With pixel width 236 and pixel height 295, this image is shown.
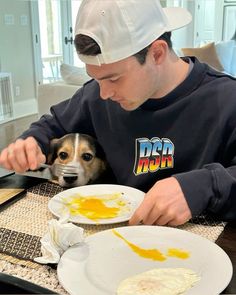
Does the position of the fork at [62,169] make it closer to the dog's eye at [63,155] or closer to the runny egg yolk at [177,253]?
the dog's eye at [63,155]

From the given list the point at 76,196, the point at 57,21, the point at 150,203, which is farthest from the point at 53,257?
the point at 57,21

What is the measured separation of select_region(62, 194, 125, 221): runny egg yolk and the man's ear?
352 millimetres

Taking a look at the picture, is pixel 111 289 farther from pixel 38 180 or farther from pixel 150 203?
pixel 38 180

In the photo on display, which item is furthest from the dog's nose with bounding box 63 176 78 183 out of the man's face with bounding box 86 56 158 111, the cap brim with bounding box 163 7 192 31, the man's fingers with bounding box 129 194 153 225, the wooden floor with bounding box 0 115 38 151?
the wooden floor with bounding box 0 115 38 151

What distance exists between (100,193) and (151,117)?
10.2 inches

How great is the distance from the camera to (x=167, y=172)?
111 cm

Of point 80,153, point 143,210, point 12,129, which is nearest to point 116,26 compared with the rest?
point 143,210

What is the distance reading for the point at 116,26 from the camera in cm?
89

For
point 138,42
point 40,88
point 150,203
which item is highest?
point 138,42

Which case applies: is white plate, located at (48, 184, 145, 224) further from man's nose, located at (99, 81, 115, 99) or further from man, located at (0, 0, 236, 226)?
man's nose, located at (99, 81, 115, 99)

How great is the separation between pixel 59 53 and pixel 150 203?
20.8 feet

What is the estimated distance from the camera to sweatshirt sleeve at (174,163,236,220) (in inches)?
33.7

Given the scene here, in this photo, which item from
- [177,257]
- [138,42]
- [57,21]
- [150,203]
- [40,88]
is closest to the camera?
[177,257]

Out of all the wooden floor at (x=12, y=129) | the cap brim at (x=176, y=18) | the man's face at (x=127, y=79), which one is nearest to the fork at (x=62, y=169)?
the man's face at (x=127, y=79)
